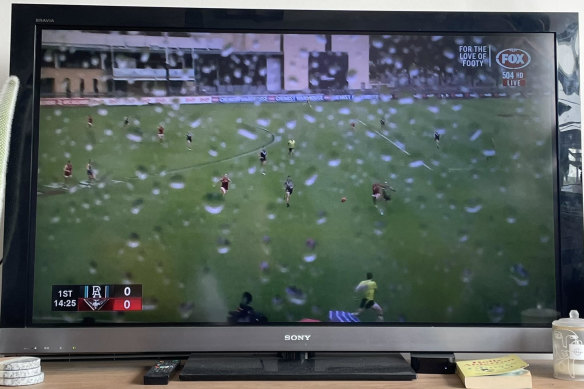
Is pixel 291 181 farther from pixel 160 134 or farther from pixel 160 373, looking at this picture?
pixel 160 373

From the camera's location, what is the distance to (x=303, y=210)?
1.74 meters

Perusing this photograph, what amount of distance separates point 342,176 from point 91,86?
0.76 metres

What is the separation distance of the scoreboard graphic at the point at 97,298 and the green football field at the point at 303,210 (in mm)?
20

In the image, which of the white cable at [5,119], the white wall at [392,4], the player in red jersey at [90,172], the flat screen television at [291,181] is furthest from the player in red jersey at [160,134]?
the white wall at [392,4]

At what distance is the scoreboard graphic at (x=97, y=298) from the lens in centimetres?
170

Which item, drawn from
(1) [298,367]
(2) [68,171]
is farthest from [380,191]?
(2) [68,171]

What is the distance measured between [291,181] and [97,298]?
626 mm

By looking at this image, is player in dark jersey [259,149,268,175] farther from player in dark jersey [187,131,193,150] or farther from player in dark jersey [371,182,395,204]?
player in dark jersey [371,182,395,204]

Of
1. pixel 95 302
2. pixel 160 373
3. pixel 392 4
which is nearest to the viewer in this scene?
pixel 160 373

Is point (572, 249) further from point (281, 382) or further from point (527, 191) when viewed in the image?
point (281, 382)

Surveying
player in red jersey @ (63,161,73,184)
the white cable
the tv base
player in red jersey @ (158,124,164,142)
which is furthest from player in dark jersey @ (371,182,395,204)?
the white cable

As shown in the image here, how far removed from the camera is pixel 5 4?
200 cm

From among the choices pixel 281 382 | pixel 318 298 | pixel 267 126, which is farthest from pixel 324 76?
pixel 281 382

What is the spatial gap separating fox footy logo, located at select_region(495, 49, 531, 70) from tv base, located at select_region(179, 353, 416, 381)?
2.94 ft
